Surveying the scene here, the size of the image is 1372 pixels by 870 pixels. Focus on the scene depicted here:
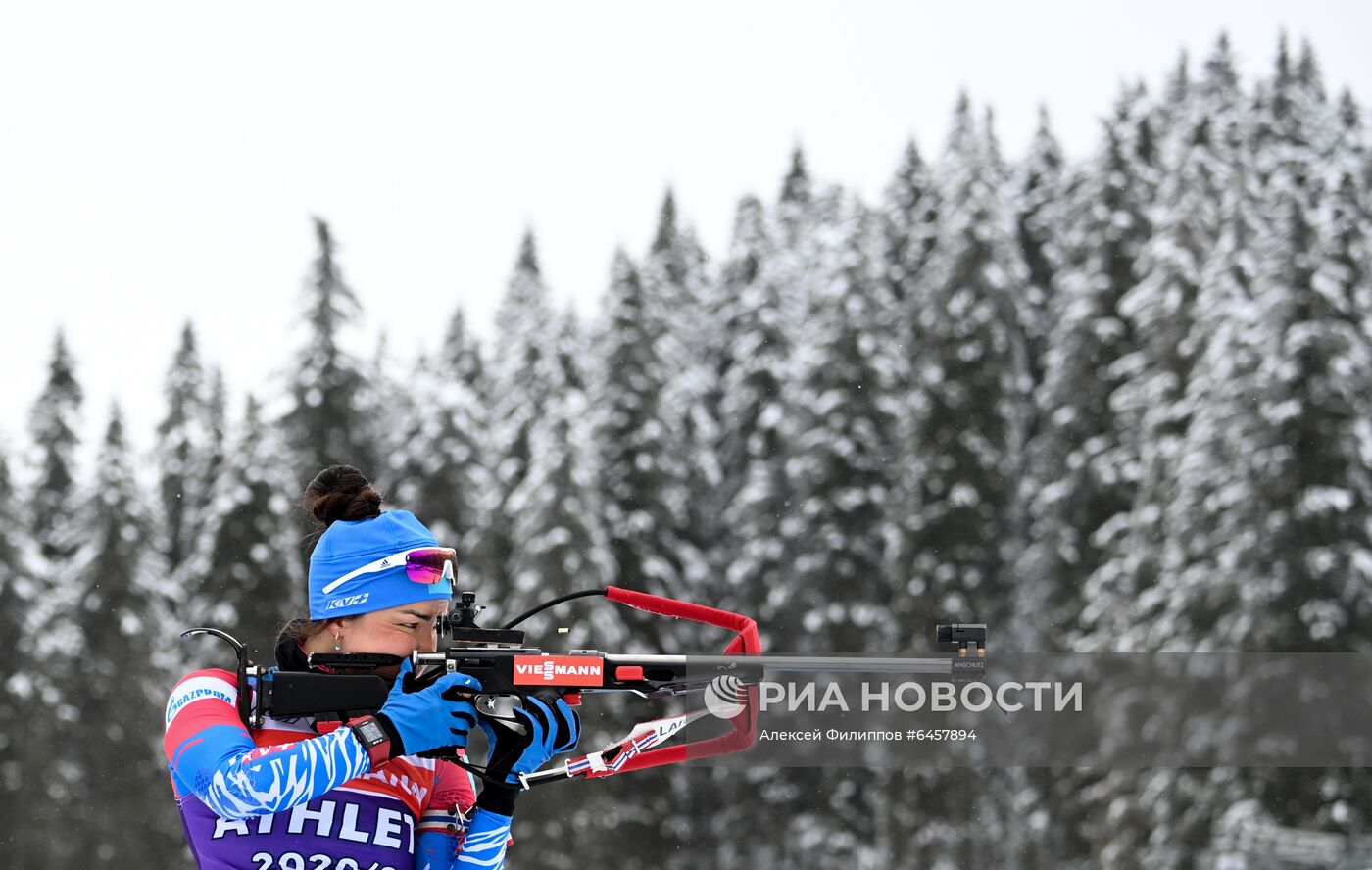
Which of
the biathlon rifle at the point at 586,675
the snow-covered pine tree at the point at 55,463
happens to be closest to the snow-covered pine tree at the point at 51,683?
the snow-covered pine tree at the point at 55,463

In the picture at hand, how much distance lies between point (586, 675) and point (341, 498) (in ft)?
2.23

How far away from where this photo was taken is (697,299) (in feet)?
134

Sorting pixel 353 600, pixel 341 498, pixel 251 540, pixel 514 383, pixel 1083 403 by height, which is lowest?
pixel 353 600

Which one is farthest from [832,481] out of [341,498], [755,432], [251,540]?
[341,498]

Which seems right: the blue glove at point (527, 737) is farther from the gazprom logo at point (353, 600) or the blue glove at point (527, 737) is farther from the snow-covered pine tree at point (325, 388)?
the snow-covered pine tree at point (325, 388)

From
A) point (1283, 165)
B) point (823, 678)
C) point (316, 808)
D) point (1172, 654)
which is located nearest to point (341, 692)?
point (316, 808)

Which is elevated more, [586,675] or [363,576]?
[363,576]

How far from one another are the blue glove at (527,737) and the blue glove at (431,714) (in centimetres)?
11

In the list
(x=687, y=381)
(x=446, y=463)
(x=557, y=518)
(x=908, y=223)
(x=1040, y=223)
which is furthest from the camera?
(x=1040, y=223)

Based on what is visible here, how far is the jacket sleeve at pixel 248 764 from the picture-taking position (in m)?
2.99

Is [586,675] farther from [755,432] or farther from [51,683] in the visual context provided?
[755,432]

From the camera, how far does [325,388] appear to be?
3453 cm

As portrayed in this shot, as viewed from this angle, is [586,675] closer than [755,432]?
Yes

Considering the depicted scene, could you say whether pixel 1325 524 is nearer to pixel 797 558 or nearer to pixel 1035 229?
pixel 797 558
